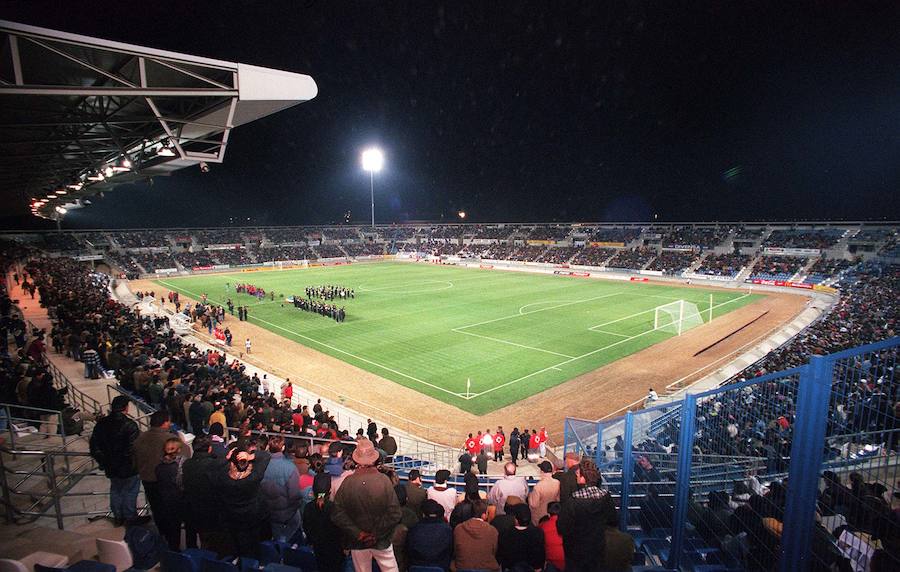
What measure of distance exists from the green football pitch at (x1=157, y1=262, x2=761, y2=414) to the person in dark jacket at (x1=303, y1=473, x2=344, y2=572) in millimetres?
13231

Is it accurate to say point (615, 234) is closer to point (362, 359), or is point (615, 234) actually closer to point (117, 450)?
point (362, 359)

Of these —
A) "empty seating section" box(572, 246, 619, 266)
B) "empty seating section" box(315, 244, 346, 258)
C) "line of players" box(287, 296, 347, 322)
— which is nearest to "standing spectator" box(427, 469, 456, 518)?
"line of players" box(287, 296, 347, 322)

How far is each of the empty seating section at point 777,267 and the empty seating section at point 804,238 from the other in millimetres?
2401

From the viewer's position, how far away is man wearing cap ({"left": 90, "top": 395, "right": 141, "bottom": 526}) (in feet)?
18.0

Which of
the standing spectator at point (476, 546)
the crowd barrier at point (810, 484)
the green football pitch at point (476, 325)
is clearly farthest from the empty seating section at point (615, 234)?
the standing spectator at point (476, 546)

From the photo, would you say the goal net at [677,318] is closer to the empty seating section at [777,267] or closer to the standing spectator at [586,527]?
the empty seating section at [777,267]

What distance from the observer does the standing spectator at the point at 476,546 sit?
13.8 ft

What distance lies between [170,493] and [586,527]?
13.3ft

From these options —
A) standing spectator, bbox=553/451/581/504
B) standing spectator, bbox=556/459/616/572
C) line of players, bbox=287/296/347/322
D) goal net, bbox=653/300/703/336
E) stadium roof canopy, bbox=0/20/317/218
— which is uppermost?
stadium roof canopy, bbox=0/20/317/218

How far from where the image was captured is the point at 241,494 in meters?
4.36

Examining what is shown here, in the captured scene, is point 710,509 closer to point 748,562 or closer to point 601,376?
point 748,562

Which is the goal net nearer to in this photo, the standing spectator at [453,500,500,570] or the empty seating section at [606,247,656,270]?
the empty seating section at [606,247,656,270]

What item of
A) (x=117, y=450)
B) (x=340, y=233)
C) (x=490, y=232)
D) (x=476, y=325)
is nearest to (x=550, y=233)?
(x=490, y=232)

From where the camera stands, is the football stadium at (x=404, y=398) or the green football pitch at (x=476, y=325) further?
the green football pitch at (x=476, y=325)
